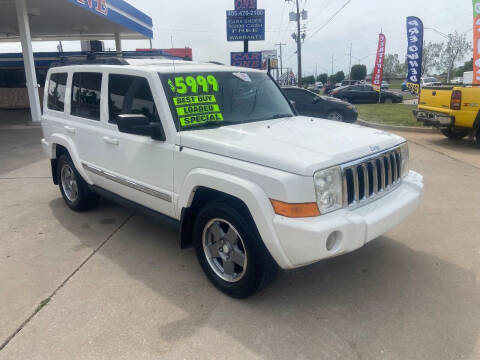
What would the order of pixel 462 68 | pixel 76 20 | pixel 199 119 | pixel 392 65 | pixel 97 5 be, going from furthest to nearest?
pixel 392 65 < pixel 462 68 < pixel 76 20 < pixel 97 5 < pixel 199 119

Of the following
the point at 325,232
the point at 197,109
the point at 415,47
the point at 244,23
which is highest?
the point at 244,23

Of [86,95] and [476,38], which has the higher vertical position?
[476,38]

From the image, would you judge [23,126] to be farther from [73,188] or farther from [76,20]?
[73,188]

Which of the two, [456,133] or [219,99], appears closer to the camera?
[219,99]

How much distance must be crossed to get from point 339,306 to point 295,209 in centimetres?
101

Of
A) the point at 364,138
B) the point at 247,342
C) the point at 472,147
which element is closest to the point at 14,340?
the point at 247,342

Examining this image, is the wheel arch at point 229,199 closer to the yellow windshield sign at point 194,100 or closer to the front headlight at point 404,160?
the yellow windshield sign at point 194,100

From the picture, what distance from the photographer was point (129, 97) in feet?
12.6

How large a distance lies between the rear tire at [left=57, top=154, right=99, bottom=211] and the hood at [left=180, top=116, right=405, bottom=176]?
2.29 metres

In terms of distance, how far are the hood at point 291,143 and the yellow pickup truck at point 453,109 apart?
21.5ft

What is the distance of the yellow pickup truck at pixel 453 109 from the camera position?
8875 millimetres

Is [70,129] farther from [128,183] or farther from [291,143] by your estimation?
[291,143]

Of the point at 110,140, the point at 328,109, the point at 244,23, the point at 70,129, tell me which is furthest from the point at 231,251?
the point at 244,23

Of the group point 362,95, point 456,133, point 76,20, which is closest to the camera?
point 456,133
